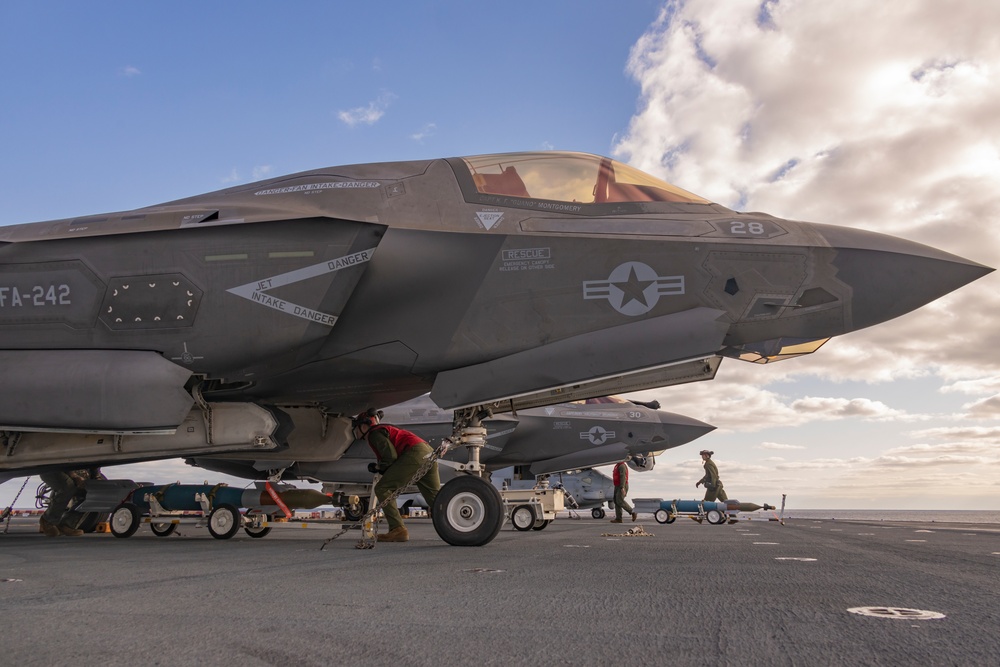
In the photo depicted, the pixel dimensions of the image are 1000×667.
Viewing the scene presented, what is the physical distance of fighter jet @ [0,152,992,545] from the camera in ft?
18.9

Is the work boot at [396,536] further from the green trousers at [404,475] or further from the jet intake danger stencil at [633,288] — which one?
the jet intake danger stencil at [633,288]

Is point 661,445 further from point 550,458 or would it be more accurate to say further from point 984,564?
point 984,564

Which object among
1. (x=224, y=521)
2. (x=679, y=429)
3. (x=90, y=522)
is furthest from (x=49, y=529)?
(x=679, y=429)

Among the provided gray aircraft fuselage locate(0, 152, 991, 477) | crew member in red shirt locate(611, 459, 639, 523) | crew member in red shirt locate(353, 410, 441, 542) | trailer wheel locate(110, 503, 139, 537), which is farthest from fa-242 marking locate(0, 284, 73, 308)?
crew member in red shirt locate(611, 459, 639, 523)

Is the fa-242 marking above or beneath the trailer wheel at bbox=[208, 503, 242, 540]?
above

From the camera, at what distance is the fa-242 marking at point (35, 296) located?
22.5 feet

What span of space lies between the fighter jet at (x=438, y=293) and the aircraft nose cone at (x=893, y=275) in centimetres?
2

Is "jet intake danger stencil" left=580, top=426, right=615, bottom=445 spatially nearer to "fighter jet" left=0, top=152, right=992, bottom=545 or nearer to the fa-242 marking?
"fighter jet" left=0, top=152, right=992, bottom=545

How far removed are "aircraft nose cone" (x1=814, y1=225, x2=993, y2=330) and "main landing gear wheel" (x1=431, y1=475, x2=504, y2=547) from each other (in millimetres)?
3313

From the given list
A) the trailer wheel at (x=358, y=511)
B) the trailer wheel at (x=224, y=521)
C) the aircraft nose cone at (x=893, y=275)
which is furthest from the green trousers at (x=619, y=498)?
the aircraft nose cone at (x=893, y=275)

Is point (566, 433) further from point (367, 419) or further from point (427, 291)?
point (427, 291)

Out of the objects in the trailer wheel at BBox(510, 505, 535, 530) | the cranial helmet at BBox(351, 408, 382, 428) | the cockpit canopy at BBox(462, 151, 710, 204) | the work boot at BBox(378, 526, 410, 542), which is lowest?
the work boot at BBox(378, 526, 410, 542)

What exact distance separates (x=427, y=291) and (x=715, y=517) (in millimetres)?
13752

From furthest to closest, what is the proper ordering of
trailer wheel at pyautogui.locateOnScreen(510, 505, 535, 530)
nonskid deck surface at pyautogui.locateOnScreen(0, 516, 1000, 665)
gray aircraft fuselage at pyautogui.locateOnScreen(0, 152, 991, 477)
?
1. trailer wheel at pyautogui.locateOnScreen(510, 505, 535, 530)
2. gray aircraft fuselage at pyautogui.locateOnScreen(0, 152, 991, 477)
3. nonskid deck surface at pyautogui.locateOnScreen(0, 516, 1000, 665)
